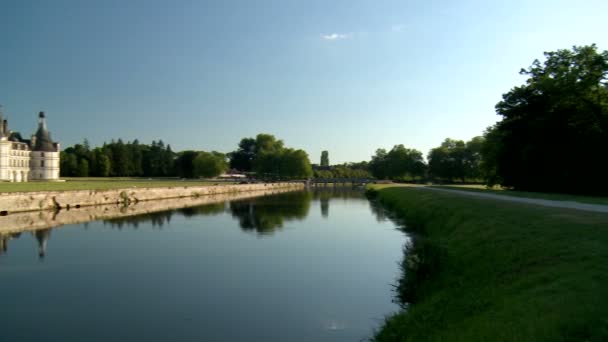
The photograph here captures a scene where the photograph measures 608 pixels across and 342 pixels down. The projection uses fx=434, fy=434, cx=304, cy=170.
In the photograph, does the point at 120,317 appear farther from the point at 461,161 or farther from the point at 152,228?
the point at 461,161

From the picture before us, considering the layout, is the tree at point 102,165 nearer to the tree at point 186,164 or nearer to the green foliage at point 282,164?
the tree at point 186,164

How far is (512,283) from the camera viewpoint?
9297mm

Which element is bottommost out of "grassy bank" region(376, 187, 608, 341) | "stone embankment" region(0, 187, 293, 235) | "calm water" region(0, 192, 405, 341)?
"calm water" region(0, 192, 405, 341)

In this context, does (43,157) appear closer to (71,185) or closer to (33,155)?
(33,155)

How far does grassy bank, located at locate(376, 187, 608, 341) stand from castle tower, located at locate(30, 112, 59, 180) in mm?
91336

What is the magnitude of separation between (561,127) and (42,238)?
3760cm

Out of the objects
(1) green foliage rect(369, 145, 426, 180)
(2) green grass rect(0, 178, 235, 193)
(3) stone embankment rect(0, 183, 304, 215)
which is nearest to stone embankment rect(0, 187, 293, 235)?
(3) stone embankment rect(0, 183, 304, 215)

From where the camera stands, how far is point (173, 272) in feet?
53.4

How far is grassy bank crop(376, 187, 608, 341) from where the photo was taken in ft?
21.4

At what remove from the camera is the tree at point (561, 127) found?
3328cm

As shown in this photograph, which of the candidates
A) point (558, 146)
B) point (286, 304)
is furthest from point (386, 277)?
point (558, 146)

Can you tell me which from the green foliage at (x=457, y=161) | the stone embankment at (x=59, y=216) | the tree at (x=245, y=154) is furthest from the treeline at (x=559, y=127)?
the tree at (x=245, y=154)

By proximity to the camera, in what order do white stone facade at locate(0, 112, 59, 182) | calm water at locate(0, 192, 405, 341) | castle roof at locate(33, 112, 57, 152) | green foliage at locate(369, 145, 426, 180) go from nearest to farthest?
1. calm water at locate(0, 192, 405, 341)
2. white stone facade at locate(0, 112, 59, 182)
3. castle roof at locate(33, 112, 57, 152)
4. green foliage at locate(369, 145, 426, 180)

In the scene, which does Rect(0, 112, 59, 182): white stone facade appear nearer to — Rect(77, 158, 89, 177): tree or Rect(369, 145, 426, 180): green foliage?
Rect(77, 158, 89, 177): tree
